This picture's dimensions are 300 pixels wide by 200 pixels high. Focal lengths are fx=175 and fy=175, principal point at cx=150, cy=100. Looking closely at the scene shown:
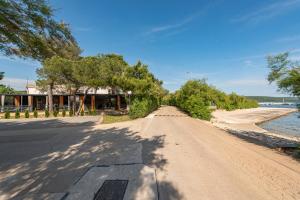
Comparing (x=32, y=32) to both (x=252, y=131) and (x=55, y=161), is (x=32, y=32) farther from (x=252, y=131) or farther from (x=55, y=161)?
(x=252, y=131)

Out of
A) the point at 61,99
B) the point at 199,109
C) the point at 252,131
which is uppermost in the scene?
the point at 61,99

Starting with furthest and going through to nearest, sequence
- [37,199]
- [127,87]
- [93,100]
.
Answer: [93,100] < [127,87] < [37,199]

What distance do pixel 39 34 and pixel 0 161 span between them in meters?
4.12

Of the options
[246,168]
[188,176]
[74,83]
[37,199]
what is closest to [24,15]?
[37,199]

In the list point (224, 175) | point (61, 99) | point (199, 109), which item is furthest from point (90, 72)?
point (224, 175)

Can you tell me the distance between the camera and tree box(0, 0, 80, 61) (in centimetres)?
337

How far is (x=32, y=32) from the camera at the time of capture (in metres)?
3.81

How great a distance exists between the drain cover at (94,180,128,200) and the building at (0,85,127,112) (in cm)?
2115

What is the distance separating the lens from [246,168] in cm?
475

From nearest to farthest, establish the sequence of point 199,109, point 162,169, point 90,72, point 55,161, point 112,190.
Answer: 1. point 112,190
2. point 162,169
3. point 55,161
4. point 90,72
5. point 199,109

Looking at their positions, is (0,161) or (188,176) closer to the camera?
(188,176)

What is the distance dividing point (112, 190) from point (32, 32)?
3.73 meters

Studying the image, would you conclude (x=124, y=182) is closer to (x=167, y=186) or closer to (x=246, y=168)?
(x=167, y=186)

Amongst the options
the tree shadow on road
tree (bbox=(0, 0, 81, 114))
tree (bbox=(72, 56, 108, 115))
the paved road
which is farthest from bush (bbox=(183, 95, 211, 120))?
tree (bbox=(0, 0, 81, 114))
